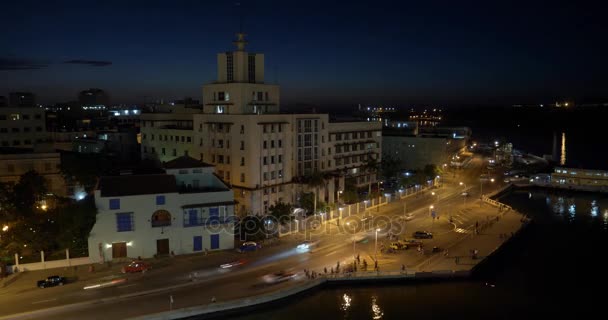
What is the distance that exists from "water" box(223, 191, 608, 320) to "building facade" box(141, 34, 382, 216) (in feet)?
59.0

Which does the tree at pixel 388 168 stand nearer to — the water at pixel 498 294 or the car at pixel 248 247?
the water at pixel 498 294

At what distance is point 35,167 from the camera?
46188mm

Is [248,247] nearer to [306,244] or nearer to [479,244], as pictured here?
[306,244]

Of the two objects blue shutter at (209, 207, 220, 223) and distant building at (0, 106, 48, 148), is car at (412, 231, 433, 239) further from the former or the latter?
distant building at (0, 106, 48, 148)

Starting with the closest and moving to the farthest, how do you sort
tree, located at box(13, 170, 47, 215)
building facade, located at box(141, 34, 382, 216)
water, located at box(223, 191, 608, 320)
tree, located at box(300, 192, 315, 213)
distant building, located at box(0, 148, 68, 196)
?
water, located at box(223, 191, 608, 320)
tree, located at box(13, 170, 47, 215)
distant building, located at box(0, 148, 68, 196)
building facade, located at box(141, 34, 382, 216)
tree, located at box(300, 192, 315, 213)

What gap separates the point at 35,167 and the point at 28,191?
739cm

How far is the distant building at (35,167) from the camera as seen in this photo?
45312 millimetres

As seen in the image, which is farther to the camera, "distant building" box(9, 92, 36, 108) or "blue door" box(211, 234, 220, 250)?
"distant building" box(9, 92, 36, 108)

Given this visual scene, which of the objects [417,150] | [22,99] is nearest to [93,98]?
[22,99]

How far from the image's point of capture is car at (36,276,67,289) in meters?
29.5

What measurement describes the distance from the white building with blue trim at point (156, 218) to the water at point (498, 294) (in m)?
9.35

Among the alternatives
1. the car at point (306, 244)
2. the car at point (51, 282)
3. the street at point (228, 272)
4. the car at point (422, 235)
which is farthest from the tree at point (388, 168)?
the car at point (51, 282)

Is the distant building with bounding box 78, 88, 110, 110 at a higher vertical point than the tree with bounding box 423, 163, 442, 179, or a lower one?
higher

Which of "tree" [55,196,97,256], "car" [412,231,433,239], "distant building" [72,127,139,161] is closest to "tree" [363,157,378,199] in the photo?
"car" [412,231,433,239]
